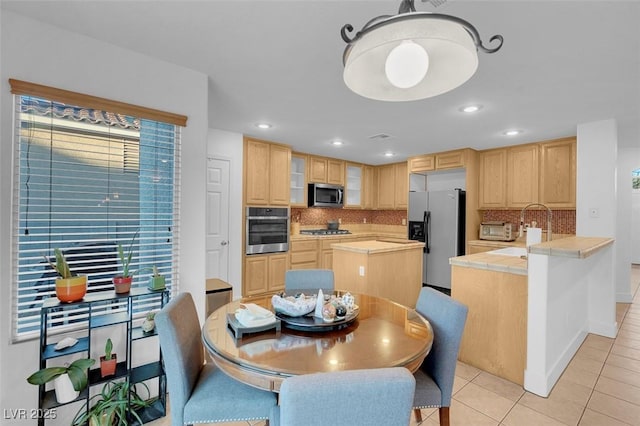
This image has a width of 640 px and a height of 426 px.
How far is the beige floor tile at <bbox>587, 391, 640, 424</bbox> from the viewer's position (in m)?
1.83

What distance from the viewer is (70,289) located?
1.54 m

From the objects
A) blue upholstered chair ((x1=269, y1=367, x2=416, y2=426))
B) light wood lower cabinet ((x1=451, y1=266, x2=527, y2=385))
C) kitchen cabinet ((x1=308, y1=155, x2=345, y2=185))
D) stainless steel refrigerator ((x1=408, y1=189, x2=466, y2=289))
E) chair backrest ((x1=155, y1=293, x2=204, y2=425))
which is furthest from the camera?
kitchen cabinet ((x1=308, y1=155, x2=345, y2=185))

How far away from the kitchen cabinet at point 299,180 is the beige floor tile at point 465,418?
3.68m

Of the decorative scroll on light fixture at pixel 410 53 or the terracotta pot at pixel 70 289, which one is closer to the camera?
the decorative scroll on light fixture at pixel 410 53

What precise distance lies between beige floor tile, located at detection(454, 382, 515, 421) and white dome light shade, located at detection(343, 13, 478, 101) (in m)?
2.02

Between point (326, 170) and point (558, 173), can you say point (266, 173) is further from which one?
point (558, 173)

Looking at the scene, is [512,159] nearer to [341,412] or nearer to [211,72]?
[211,72]

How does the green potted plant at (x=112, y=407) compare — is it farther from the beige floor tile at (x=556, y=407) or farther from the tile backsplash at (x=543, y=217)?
the tile backsplash at (x=543, y=217)

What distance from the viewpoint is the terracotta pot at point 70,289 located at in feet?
4.99

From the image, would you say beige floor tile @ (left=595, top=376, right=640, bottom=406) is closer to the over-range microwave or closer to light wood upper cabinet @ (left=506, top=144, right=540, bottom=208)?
light wood upper cabinet @ (left=506, top=144, right=540, bottom=208)

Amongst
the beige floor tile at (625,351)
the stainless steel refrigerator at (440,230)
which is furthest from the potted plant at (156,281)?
the stainless steel refrigerator at (440,230)

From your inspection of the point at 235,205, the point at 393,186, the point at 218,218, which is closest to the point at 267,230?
the point at 235,205

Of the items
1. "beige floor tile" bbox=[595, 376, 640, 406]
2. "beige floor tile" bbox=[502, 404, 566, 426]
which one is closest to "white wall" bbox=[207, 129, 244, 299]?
"beige floor tile" bbox=[502, 404, 566, 426]

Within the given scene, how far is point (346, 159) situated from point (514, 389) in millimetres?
4331
